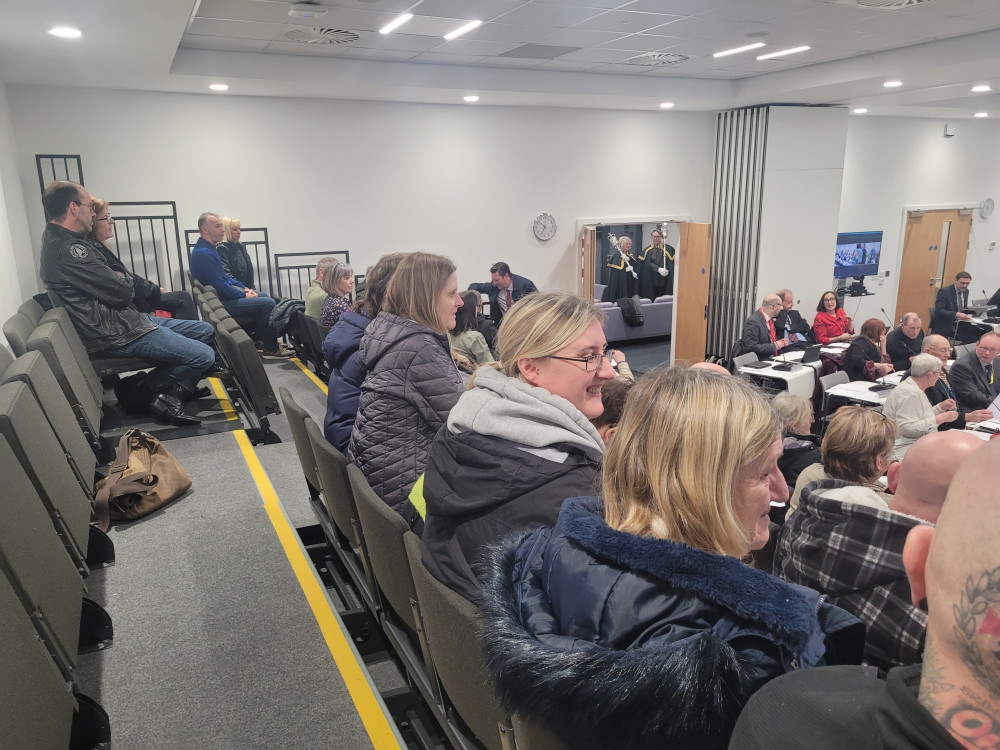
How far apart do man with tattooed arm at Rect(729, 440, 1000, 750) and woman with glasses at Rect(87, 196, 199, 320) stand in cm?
498

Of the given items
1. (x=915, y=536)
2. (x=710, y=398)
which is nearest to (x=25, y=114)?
(x=710, y=398)

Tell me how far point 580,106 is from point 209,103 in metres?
4.76

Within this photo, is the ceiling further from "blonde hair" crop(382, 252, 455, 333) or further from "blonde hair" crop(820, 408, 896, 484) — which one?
"blonde hair" crop(820, 408, 896, 484)

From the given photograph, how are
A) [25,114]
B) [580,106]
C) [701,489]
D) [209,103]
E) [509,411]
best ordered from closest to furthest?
[701,489] → [509,411] → [25,114] → [209,103] → [580,106]

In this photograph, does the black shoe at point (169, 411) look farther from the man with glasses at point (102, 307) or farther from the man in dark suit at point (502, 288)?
the man in dark suit at point (502, 288)

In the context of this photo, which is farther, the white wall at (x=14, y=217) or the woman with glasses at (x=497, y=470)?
the white wall at (x=14, y=217)

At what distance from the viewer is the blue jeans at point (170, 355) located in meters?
4.36

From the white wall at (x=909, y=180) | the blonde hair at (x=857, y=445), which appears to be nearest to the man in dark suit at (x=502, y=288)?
the blonde hair at (x=857, y=445)

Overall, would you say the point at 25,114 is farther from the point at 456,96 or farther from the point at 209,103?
the point at 456,96

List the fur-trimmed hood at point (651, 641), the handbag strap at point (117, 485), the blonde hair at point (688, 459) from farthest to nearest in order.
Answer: the handbag strap at point (117, 485)
the blonde hair at point (688, 459)
the fur-trimmed hood at point (651, 641)

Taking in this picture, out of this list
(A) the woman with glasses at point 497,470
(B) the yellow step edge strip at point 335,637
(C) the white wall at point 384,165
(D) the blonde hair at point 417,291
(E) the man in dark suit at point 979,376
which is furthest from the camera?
(C) the white wall at point 384,165

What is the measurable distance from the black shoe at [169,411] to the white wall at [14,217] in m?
1.46

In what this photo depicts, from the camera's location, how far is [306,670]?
7.27 feet

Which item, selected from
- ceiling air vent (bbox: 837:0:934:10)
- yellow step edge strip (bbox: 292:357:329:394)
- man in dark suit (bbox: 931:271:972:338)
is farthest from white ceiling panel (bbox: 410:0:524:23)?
man in dark suit (bbox: 931:271:972:338)
